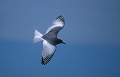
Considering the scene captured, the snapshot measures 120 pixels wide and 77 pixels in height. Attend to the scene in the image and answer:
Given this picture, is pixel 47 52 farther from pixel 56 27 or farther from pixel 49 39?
pixel 56 27

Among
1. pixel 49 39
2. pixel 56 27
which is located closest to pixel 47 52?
pixel 49 39

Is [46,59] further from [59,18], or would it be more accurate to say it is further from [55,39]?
[59,18]

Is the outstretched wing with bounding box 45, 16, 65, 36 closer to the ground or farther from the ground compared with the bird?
farther from the ground

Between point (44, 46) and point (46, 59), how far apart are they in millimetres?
253

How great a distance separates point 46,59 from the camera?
3348 millimetres

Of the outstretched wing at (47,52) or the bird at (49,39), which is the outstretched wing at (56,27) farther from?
the outstretched wing at (47,52)

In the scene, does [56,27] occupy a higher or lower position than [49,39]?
higher

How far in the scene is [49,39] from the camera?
370cm

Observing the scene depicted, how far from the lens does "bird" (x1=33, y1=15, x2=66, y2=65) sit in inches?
134

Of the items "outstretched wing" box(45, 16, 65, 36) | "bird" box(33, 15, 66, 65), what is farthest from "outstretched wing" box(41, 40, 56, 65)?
"outstretched wing" box(45, 16, 65, 36)

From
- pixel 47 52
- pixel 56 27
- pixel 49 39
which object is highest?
pixel 56 27

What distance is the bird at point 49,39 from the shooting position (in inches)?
134

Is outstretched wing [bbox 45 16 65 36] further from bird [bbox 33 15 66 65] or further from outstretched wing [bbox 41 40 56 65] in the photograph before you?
outstretched wing [bbox 41 40 56 65]

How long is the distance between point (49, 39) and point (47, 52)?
1.04ft
